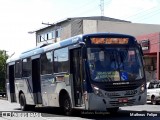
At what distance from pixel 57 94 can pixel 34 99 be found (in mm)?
3502

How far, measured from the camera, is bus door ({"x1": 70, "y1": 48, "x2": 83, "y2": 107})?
1506 cm

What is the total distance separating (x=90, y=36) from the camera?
49.9ft

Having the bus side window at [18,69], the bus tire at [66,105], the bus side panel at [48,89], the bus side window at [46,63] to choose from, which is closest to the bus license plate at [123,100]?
the bus tire at [66,105]

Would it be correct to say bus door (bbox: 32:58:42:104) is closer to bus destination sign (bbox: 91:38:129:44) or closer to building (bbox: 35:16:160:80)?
bus destination sign (bbox: 91:38:129:44)

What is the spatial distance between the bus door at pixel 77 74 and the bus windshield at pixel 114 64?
2.04 ft

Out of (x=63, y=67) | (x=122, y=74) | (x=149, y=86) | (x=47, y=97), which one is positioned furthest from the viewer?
(x=149, y=86)

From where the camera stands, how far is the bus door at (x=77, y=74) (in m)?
15.1

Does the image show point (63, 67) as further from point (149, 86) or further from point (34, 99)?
point (149, 86)

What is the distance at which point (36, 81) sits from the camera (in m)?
20.0

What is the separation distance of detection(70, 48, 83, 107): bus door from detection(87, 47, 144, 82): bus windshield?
0.62 m

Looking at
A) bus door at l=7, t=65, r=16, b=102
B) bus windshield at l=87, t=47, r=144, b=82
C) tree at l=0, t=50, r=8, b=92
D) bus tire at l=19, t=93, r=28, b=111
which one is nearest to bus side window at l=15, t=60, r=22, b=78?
bus tire at l=19, t=93, r=28, b=111

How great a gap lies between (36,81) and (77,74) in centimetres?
511

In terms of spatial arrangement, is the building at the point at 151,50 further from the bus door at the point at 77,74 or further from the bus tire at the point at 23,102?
the bus door at the point at 77,74

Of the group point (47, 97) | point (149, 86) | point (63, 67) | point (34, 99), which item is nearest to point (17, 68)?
point (34, 99)
